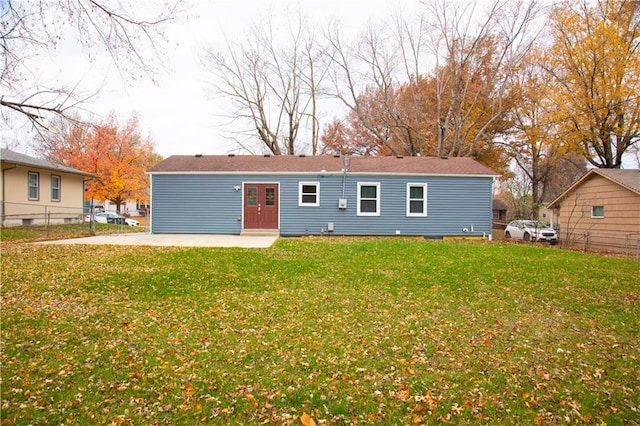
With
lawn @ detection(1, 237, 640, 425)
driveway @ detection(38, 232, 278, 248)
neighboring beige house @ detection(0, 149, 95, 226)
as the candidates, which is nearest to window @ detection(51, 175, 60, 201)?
neighboring beige house @ detection(0, 149, 95, 226)

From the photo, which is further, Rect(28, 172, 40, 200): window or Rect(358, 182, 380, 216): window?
Rect(28, 172, 40, 200): window

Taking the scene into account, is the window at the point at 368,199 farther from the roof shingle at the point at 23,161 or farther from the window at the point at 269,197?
the roof shingle at the point at 23,161

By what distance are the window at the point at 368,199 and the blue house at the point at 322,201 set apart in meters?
0.04

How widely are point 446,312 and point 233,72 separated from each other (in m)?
26.2

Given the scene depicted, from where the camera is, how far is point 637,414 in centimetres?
286

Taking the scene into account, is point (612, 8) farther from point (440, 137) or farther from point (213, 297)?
point (213, 297)

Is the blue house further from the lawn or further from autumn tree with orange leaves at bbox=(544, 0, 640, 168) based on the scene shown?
the lawn

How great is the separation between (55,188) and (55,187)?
54 millimetres

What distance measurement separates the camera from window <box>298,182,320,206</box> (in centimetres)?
1548

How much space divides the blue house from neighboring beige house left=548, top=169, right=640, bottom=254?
442 cm

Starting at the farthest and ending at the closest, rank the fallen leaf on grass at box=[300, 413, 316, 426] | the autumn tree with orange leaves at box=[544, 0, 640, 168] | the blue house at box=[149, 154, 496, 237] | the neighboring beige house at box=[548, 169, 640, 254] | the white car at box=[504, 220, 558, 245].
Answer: the white car at box=[504, 220, 558, 245]
the autumn tree with orange leaves at box=[544, 0, 640, 168]
the blue house at box=[149, 154, 496, 237]
the neighboring beige house at box=[548, 169, 640, 254]
the fallen leaf on grass at box=[300, 413, 316, 426]

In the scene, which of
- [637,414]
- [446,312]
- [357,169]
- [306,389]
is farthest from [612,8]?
[306,389]

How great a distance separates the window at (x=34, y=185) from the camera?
17531 mm

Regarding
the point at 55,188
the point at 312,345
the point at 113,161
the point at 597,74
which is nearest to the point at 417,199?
the point at 597,74
